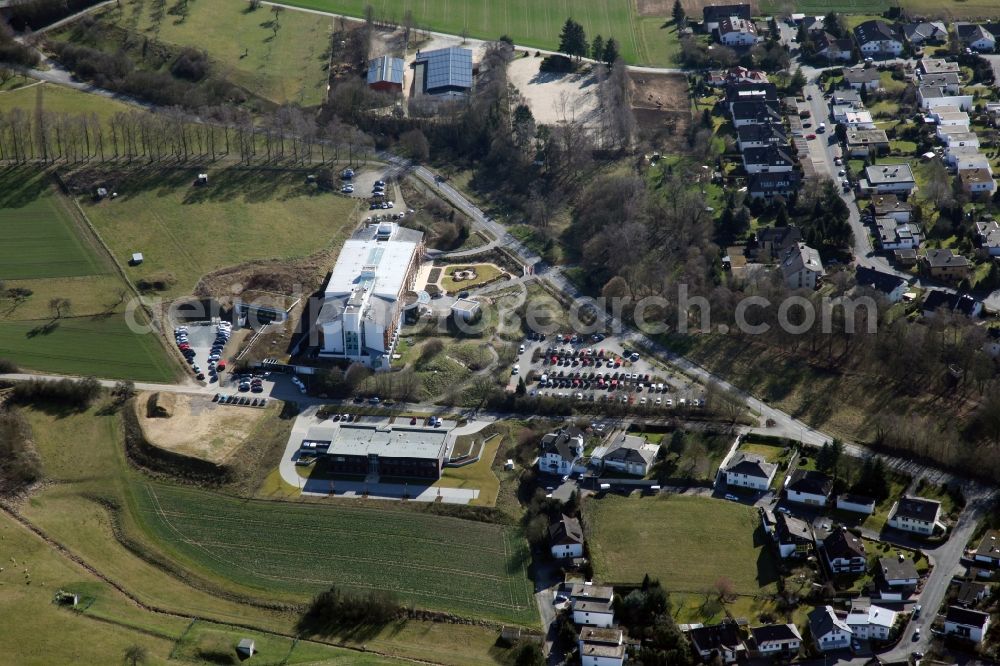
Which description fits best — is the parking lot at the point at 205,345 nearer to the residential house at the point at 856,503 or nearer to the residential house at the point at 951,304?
the residential house at the point at 856,503

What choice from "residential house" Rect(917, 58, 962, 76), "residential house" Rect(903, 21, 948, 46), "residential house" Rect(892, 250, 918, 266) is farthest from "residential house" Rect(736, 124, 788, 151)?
"residential house" Rect(903, 21, 948, 46)

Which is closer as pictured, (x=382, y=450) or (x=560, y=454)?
(x=560, y=454)

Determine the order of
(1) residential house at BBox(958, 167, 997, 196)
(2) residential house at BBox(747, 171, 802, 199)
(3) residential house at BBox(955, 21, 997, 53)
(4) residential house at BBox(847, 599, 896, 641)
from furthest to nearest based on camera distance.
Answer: (3) residential house at BBox(955, 21, 997, 53) → (2) residential house at BBox(747, 171, 802, 199) → (1) residential house at BBox(958, 167, 997, 196) → (4) residential house at BBox(847, 599, 896, 641)

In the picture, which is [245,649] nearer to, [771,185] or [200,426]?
[200,426]

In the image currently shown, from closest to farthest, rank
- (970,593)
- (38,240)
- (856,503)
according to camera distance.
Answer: (970,593) < (856,503) < (38,240)

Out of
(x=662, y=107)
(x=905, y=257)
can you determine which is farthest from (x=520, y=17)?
(x=905, y=257)

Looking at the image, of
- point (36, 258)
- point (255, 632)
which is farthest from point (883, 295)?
point (36, 258)

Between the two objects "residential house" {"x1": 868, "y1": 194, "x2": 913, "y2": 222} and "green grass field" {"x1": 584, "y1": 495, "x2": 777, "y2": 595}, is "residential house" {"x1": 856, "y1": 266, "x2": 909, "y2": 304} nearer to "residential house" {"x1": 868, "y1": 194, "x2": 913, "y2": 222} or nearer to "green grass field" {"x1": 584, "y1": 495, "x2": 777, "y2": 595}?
"residential house" {"x1": 868, "y1": 194, "x2": 913, "y2": 222}
